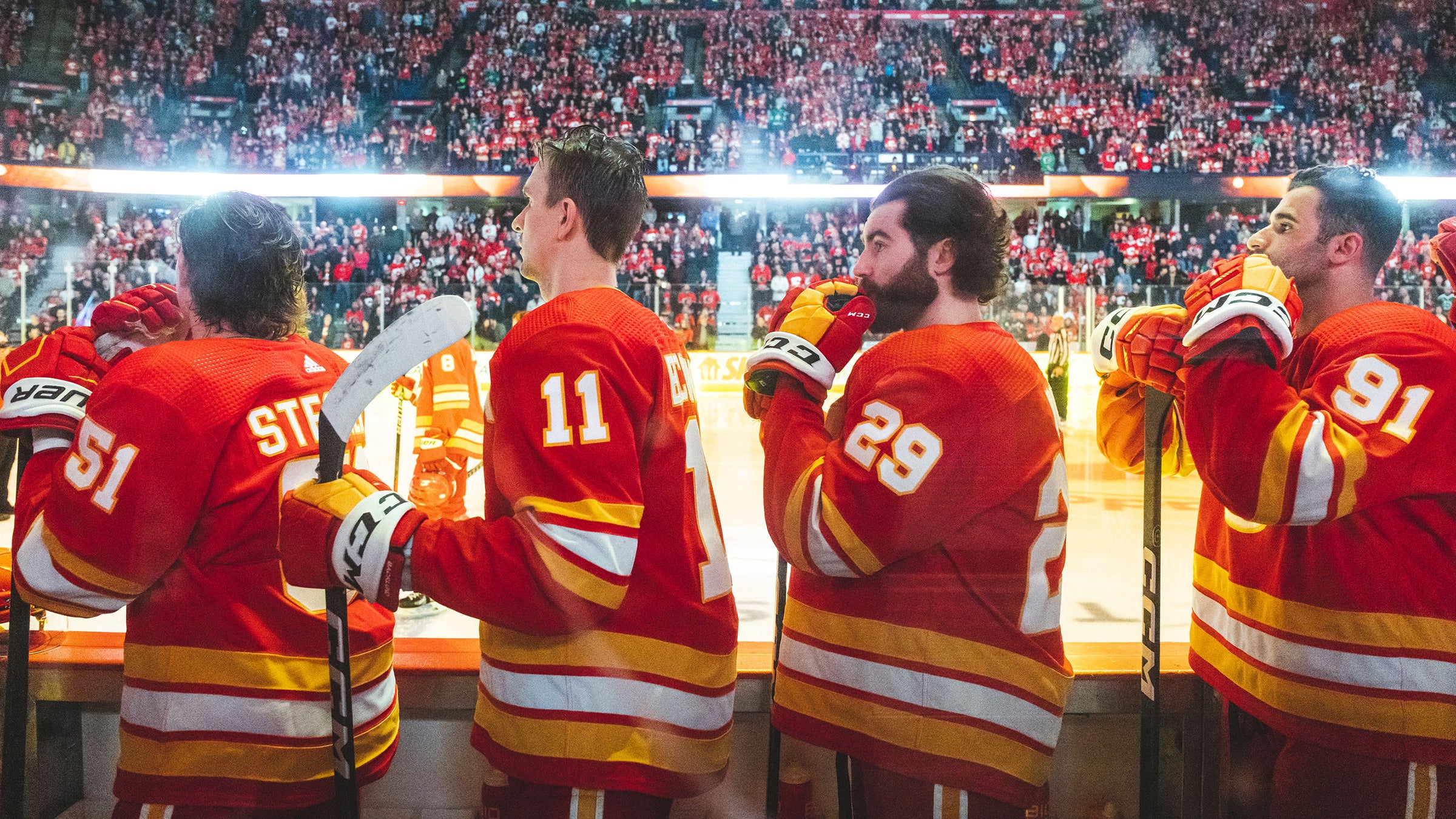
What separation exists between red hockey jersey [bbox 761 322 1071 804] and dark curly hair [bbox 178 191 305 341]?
697 millimetres

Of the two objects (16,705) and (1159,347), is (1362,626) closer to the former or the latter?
(1159,347)

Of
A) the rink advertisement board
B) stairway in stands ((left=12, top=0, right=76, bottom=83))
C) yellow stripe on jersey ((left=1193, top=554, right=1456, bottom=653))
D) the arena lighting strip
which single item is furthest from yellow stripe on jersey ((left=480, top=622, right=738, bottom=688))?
the rink advertisement board

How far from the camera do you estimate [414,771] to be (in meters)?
1.61

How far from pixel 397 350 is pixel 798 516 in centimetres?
53

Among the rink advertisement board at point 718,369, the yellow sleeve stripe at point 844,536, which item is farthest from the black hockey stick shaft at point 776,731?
the rink advertisement board at point 718,369

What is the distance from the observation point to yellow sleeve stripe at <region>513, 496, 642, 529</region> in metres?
0.98

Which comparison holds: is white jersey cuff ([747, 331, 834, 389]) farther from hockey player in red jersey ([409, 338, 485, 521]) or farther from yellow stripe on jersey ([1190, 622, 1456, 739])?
hockey player in red jersey ([409, 338, 485, 521])

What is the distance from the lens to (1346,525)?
1233 mm

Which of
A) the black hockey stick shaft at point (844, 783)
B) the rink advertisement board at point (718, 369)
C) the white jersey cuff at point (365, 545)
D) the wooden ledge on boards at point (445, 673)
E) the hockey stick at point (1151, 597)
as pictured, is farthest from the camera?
the rink advertisement board at point (718, 369)

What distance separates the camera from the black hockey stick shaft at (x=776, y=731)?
1493mm

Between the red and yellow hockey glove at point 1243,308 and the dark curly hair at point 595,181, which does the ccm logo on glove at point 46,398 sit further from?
the red and yellow hockey glove at point 1243,308

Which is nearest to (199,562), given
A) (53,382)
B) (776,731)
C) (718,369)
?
(53,382)

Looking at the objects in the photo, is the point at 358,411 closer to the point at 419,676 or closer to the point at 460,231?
the point at 419,676

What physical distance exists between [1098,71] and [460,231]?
2.02 meters
